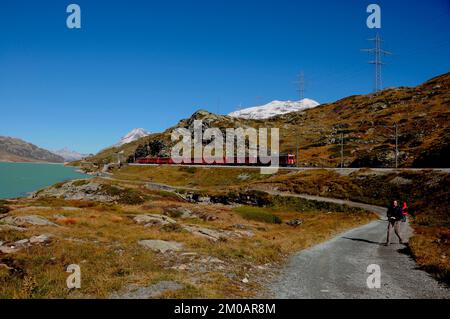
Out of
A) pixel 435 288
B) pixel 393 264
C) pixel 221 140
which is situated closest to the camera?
pixel 435 288

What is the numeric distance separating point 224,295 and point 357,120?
588 ft

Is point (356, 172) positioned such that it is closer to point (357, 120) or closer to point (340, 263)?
point (340, 263)

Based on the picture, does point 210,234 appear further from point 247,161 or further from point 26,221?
point 247,161

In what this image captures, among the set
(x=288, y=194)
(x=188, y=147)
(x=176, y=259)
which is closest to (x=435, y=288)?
(x=176, y=259)

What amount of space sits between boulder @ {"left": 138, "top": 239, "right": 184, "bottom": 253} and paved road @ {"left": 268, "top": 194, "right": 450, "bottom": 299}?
269 inches

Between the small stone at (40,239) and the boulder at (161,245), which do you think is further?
the boulder at (161,245)

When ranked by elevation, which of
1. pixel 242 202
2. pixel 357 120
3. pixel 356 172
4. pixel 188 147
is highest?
pixel 357 120

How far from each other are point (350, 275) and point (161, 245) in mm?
10924

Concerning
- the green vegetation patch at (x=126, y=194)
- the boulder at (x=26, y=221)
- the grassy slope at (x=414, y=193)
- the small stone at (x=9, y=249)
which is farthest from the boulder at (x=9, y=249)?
the green vegetation patch at (x=126, y=194)

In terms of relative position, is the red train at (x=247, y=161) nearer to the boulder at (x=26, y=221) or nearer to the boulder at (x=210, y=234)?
the boulder at (x=210, y=234)

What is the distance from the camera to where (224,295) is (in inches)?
465

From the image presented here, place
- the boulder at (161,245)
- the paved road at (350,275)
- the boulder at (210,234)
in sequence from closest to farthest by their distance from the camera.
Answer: the paved road at (350,275), the boulder at (161,245), the boulder at (210,234)

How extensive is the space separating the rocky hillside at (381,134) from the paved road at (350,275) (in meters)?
59.4

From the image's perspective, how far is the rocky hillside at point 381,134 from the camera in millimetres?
83125
